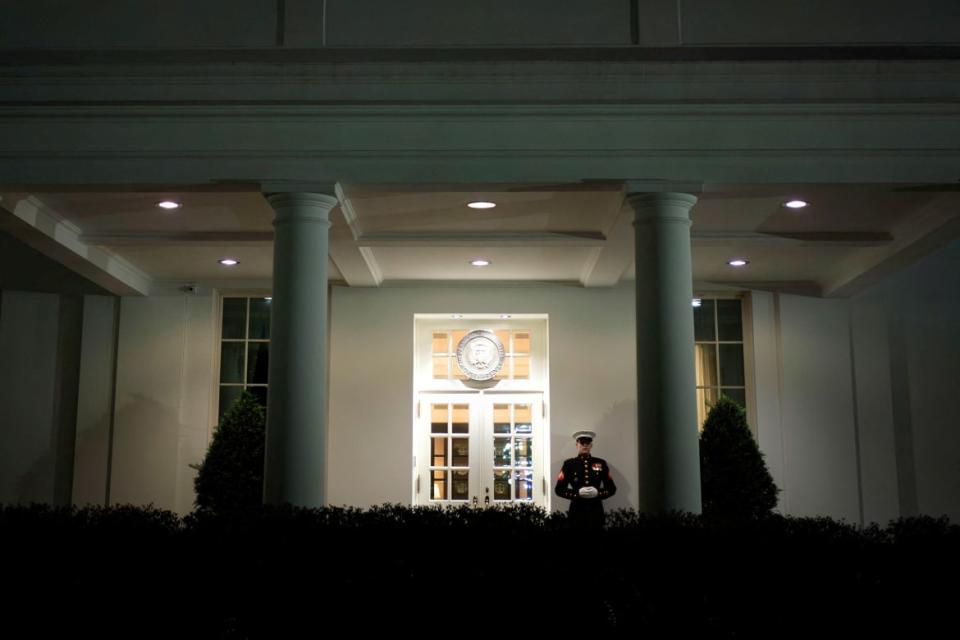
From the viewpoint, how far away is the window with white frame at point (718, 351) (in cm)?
1433

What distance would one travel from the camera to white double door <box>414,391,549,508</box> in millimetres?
14242

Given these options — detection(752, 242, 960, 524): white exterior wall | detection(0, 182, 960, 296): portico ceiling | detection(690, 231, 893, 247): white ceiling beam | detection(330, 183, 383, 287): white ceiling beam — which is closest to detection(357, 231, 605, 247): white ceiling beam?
detection(0, 182, 960, 296): portico ceiling

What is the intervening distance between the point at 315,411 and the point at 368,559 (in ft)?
10.5

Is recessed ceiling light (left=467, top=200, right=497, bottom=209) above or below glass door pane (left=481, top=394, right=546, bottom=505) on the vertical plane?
above

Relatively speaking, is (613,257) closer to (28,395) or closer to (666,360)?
(666,360)

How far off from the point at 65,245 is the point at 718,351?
9.48m

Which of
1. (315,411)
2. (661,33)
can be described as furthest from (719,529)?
(661,33)

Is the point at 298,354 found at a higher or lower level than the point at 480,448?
higher

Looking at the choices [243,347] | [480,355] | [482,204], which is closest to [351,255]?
[482,204]

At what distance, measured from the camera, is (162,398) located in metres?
13.9

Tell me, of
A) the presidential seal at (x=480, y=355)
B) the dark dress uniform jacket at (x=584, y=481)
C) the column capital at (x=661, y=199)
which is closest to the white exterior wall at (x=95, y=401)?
the presidential seal at (x=480, y=355)

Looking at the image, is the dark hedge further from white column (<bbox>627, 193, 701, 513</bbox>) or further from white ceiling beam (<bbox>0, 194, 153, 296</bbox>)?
white ceiling beam (<bbox>0, 194, 153, 296</bbox>)

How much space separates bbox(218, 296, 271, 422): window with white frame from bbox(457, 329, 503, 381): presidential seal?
3.09m

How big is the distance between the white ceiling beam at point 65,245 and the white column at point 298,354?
3065 mm
